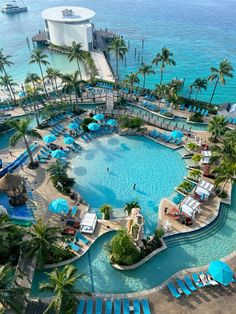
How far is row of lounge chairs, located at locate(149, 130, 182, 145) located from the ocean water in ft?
74.7

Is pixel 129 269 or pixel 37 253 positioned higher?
pixel 37 253

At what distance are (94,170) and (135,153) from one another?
25.9 ft

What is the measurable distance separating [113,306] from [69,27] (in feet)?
256

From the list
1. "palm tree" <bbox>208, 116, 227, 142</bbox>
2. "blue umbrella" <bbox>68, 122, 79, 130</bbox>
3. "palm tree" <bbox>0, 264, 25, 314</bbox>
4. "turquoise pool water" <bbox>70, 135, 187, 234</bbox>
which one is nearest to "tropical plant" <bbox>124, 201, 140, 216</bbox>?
"turquoise pool water" <bbox>70, 135, 187, 234</bbox>

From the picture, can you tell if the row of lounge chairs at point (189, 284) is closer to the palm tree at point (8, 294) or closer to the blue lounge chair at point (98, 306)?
the blue lounge chair at point (98, 306)

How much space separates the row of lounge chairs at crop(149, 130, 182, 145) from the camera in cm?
4297

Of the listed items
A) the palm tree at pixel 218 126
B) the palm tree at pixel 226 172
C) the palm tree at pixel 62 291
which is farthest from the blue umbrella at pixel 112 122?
the palm tree at pixel 62 291

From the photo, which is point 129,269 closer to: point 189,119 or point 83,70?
point 189,119

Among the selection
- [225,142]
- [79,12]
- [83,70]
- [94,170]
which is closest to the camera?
[225,142]

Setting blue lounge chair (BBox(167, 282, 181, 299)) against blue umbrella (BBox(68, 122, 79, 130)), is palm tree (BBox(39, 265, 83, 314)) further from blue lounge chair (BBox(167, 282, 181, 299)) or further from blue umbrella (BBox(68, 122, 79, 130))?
blue umbrella (BBox(68, 122, 79, 130))

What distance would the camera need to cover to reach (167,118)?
163ft

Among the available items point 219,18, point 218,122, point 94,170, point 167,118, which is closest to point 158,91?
point 167,118

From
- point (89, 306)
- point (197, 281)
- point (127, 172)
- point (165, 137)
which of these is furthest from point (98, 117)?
point (89, 306)

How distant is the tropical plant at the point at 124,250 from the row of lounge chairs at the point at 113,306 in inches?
148
